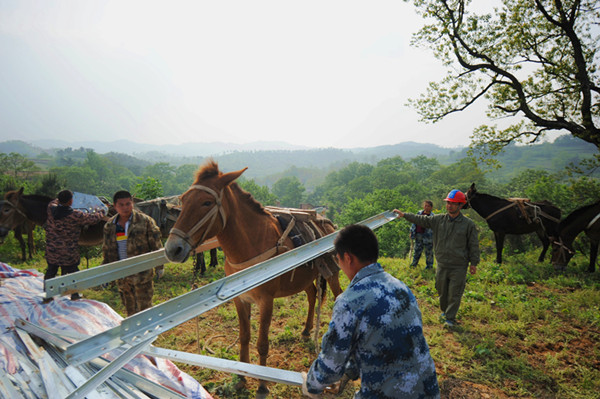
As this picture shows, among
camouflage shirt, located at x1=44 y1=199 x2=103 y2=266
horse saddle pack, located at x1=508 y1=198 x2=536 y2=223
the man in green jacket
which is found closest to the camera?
the man in green jacket

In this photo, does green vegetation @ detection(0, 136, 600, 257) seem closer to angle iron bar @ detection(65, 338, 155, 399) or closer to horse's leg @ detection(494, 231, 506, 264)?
horse's leg @ detection(494, 231, 506, 264)

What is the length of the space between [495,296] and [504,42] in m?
7.37

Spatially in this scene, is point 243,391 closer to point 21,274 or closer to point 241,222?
point 241,222

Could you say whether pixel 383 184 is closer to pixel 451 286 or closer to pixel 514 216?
pixel 514 216

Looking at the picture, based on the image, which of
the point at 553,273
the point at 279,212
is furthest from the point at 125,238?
the point at 553,273

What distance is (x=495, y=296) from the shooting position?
6.46 m

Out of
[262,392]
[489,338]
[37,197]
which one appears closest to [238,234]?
[262,392]

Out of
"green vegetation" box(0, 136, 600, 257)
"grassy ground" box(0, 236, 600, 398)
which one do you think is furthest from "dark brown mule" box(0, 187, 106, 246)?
"green vegetation" box(0, 136, 600, 257)

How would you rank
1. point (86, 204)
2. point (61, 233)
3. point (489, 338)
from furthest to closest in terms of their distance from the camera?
point (86, 204) → point (61, 233) → point (489, 338)

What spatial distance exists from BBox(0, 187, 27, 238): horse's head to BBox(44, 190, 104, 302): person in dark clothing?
17.4ft

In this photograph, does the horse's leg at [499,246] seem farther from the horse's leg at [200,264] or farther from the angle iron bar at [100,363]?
the angle iron bar at [100,363]

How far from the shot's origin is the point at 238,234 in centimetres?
334

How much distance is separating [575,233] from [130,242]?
1202cm

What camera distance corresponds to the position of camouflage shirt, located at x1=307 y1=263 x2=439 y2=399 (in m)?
1.56
